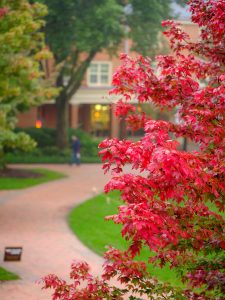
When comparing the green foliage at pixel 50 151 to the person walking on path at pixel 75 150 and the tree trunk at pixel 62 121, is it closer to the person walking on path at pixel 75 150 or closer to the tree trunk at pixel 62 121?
the tree trunk at pixel 62 121

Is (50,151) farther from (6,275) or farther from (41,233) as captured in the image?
(6,275)

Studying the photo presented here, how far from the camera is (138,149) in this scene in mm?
4926

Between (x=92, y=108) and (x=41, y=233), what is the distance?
29.1m

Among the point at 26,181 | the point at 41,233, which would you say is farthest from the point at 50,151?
the point at 41,233

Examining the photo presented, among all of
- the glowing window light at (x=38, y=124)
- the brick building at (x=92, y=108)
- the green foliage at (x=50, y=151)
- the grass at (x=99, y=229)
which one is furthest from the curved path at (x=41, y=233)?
the brick building at (x=92, y=108)

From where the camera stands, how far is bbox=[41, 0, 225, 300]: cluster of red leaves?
15.3 ft

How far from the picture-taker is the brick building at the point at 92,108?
4081 cm

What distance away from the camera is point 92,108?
4262cm

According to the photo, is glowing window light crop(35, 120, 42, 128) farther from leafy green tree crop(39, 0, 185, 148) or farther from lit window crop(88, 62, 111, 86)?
leafy green tree crop(39, 0, 185, 148)

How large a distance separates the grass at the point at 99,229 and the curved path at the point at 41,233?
285mm

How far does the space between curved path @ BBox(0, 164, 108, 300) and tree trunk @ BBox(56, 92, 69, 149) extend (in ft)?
29.3

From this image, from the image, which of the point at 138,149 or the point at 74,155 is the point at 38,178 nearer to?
the point at 74,155

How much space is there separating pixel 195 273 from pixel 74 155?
78.3 feet

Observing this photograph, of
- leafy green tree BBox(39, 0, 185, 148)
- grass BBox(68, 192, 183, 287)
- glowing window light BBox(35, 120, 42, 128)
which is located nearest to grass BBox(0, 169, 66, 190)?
grass BBox(68, 192, 183, 287)
